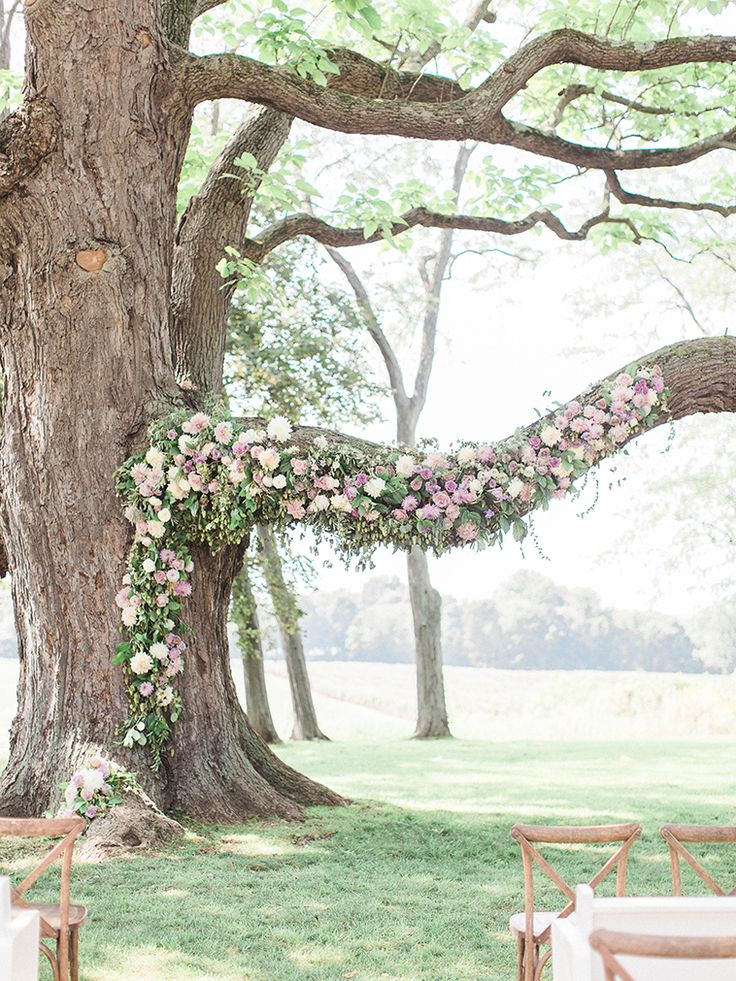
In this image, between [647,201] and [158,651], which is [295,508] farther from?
[647,201]

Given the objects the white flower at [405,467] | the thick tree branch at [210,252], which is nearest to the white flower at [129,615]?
the white flower at [405,467]

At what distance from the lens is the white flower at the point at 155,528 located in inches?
256

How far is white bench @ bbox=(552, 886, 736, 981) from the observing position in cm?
238

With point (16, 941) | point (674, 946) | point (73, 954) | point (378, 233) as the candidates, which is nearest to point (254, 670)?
point (378, 233)

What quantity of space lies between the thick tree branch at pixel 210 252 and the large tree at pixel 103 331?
0.84 metres

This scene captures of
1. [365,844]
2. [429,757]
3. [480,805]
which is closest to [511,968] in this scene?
[365,844]

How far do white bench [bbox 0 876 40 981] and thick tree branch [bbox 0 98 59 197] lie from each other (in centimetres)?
494

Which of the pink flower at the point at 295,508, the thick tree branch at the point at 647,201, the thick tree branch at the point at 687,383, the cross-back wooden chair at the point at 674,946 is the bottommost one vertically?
the cross-back wooden chair at the point at 674,946

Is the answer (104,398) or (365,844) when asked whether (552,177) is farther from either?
(365,844)

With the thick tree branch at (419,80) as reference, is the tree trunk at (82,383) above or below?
below

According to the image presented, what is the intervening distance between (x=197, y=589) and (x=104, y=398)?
1368 mm

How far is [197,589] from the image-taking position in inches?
277

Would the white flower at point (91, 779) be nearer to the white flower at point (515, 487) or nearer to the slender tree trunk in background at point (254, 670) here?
the white flower at point (515, 487)

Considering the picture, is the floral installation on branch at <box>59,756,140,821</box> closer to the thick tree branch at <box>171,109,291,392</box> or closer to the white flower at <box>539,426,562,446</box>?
the thick tree branch at <box>171,109,291,392</box>
